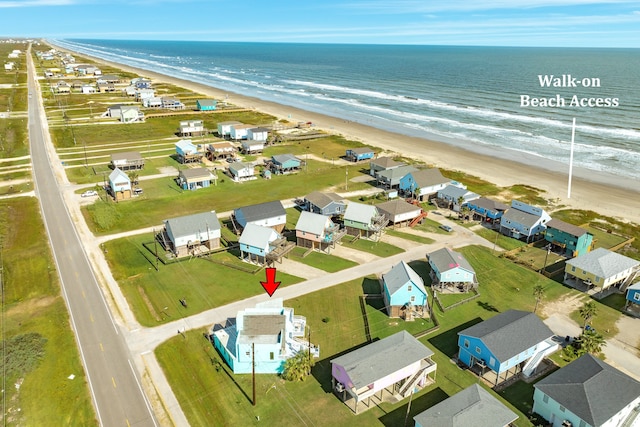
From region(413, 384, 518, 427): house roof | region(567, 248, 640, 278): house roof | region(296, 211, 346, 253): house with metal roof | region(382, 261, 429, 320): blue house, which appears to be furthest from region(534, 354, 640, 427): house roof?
region(296, 211, 346, 253): house with metal roof

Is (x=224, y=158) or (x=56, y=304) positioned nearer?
(x=56, y=304)

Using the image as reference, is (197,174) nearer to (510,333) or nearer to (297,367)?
(297,367)

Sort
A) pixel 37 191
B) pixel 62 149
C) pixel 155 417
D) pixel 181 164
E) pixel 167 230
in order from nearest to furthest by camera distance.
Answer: pixel 155 417 → pixel 167 230 → pixel 37 191 → pixel 181 164 → pixel 62 149

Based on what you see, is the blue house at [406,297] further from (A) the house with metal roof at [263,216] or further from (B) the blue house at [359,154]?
(B) the blue house at [359,154]

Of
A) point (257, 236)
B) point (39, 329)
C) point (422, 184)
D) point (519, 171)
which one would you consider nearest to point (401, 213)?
point (422, 184)

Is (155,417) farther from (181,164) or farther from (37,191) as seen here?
(181,164)

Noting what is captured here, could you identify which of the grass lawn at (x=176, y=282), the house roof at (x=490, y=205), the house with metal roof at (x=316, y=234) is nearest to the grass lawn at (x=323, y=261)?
the house with metal roof at (x=316, y=234)

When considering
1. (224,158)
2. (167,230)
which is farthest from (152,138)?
(167,230)
